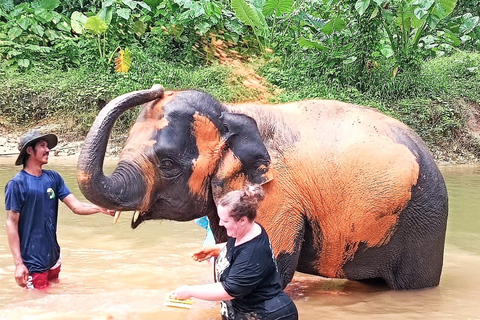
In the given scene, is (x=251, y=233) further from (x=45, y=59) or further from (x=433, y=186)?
(x=45, y=59)

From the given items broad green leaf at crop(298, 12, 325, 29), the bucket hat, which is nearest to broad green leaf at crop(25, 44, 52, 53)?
broad green leaf at crop(298, 12, 325, 29)

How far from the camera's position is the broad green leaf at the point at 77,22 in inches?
600

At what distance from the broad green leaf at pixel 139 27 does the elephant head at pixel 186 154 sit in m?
11.2

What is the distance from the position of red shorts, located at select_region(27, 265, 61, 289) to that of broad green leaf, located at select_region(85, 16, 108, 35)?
30.5 ft

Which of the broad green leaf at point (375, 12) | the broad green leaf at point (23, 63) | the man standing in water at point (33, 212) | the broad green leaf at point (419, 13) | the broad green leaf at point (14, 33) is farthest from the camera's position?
the broad green leaf at point (14, 33)

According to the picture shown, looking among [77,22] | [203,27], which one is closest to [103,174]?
[203,27]

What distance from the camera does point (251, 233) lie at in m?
3.51

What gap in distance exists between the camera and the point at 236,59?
16266mm

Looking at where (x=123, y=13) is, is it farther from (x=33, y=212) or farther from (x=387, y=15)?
(x=33, y=212)

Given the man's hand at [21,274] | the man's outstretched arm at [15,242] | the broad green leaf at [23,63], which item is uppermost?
the broad green leaf at [23,63]

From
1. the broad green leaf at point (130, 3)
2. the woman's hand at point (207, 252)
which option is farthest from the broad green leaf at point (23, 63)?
the woman's hand at point (207, 252)

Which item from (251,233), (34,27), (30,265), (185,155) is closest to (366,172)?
(185,155)

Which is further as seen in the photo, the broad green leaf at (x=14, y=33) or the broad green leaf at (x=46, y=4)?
the broad green leaf at (x=46, y=4)

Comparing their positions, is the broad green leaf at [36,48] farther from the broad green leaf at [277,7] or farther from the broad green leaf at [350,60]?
the broad green leaf at [350,60]
